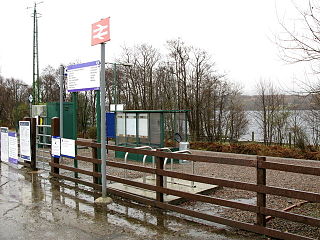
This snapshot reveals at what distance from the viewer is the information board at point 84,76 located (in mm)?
8080

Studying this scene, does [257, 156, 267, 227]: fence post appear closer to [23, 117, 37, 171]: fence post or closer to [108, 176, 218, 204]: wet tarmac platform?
[108, 176, 218, 204]: wet tarmac platform

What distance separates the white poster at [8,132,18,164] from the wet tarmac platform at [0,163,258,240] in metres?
3.05

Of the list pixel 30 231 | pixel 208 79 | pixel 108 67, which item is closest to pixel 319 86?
pixel 30 231

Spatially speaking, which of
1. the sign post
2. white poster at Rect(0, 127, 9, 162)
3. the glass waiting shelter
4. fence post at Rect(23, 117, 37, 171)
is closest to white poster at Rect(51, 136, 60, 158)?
fence post at Rect(23, 117, 37, 171)

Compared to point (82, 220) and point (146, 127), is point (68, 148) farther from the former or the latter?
point (146, 127)

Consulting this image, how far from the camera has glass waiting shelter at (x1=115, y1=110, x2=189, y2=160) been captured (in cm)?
1309

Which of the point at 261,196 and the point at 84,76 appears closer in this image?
the point at 261,196

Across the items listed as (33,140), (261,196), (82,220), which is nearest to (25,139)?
(33,140)

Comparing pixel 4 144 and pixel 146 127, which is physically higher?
pixel 146 127

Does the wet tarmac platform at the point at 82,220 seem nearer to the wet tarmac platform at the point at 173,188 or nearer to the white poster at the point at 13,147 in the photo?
the wet tarmac platform at the point at 173,188

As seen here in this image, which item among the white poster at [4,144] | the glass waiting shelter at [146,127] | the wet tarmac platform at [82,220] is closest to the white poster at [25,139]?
the white poster at [4,144]

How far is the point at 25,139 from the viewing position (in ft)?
34.7

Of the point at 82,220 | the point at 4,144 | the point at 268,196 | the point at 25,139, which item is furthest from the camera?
the point at 4,144

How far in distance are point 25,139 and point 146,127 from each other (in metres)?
4.58
